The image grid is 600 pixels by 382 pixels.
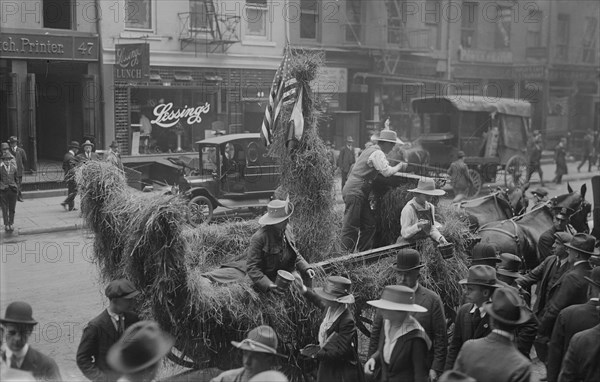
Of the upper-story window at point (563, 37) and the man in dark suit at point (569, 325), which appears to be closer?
the man in dark suit at point (569, 325)

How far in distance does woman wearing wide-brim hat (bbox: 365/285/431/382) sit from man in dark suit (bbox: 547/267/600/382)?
1228 millimetres

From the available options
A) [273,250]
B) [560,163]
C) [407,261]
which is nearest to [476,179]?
[560,163]

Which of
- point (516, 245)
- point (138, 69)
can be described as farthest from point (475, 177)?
point (516, 245)

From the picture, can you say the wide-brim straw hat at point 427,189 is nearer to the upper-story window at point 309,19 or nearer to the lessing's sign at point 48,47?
the lessing's sign at point 48,47

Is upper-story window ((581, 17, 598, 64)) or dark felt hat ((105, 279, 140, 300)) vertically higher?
upper-story window ((581, 17, 598, 64))

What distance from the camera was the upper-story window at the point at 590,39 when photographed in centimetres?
3762

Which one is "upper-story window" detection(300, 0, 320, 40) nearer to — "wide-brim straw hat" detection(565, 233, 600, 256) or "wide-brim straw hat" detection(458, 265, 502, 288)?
"wide-brim straw hat" detection(565, 233, 600, 256)

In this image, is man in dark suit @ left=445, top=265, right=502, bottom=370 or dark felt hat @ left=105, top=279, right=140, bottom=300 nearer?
dark felt hat @ left=105, top=279, right=140, bottom=300

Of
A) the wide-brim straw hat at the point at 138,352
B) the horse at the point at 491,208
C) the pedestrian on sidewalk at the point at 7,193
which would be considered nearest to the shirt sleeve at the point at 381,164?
the horse at the point at 491,208

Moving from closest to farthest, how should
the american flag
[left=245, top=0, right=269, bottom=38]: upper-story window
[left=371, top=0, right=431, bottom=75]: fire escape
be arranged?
the american flag, [left=245, top=0, right=269, bottom=38]: upper-story window, [left=371, top=0, right=431, bottom=75]: fire escape

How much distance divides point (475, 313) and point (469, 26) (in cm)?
3029

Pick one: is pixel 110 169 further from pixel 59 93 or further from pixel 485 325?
pixel 59 93

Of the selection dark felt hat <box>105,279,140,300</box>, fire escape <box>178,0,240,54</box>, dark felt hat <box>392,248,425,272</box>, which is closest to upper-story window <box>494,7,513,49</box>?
fire escape <box>178,0,240,54</box>

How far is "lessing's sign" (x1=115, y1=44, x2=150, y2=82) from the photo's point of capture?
67.8ft
